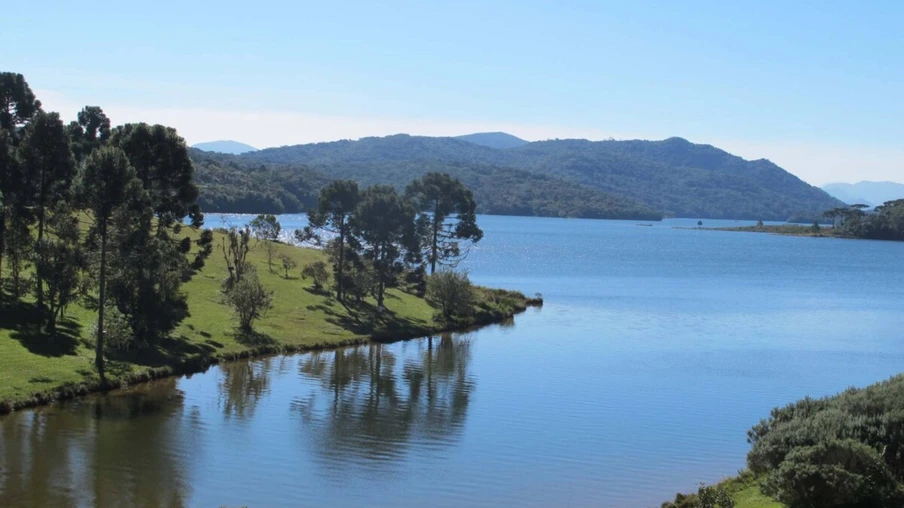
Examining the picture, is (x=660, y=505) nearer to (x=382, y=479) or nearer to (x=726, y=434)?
(x=382, y=479)

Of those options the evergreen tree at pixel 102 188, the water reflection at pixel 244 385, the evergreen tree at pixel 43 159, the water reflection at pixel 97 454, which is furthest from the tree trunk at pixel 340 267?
the water reflection at pixel 97 454

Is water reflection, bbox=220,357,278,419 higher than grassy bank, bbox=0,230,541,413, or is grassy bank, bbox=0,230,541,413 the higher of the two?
grassy bank, bbox=0,230,541,413

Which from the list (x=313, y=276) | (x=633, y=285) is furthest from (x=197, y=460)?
(x=633, y=285)

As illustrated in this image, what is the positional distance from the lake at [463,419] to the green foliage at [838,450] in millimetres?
5921

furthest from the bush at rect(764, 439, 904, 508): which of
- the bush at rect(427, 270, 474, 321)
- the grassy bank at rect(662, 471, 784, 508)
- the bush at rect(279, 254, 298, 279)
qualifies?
the bush at rect(279, 254, 298, 279)

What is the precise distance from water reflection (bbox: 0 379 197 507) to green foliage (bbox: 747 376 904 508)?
1785 centimetres

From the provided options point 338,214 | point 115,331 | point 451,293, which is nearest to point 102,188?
point 115,331

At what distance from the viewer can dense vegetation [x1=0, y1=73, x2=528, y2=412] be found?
44188 mm

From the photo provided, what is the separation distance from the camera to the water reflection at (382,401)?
35906 millimetres

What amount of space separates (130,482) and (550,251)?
481ft

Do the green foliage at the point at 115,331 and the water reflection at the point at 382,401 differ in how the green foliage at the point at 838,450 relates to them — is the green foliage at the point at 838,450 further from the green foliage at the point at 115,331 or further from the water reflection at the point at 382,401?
the green foliage at the point at 115,331

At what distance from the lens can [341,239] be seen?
7562cm

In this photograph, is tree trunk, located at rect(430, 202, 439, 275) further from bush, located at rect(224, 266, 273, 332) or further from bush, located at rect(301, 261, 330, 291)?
bush, located at rect(224, 266, 273, 332)

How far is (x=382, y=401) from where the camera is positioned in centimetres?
4481
